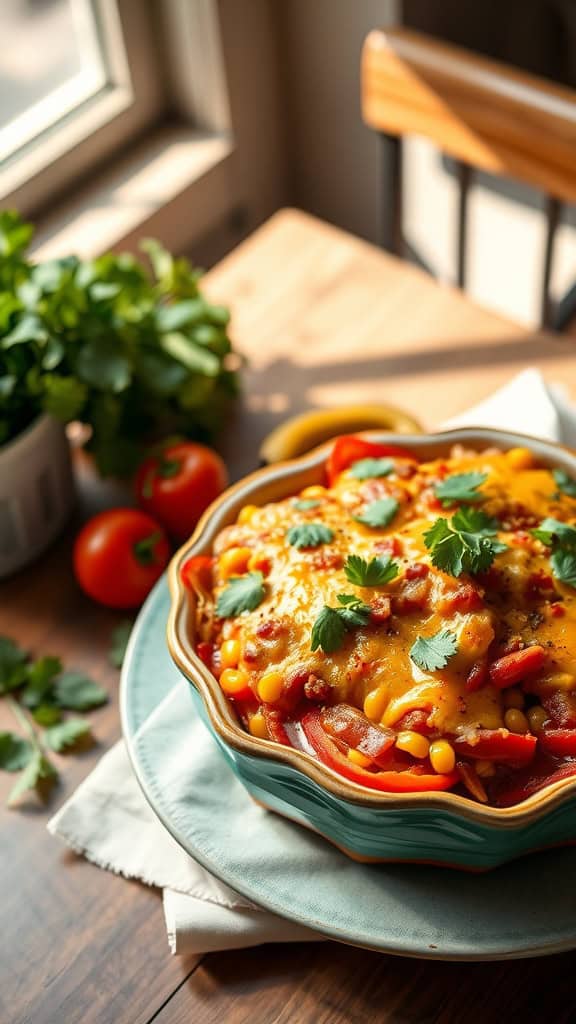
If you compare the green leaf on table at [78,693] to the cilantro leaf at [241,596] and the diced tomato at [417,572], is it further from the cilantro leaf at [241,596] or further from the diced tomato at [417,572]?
the diced tomato at [417,572]

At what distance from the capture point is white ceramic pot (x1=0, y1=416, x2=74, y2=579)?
4.67ft

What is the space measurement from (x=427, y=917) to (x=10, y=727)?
0.56 metres

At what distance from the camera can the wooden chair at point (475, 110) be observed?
1580 millimetres

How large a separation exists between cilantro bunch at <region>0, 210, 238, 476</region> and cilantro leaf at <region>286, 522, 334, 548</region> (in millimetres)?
375

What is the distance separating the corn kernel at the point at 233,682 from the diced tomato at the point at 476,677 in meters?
0.21

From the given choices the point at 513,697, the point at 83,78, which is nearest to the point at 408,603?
the point at 513,697

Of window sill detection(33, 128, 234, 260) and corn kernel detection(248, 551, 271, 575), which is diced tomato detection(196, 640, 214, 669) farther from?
window sill detection(33, 128, 234, 260)

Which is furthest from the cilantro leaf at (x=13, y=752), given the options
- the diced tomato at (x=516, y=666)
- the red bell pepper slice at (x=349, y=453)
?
the diced tomato at (x=516, y=666)

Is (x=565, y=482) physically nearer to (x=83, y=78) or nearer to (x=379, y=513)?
(x=379, y=513)

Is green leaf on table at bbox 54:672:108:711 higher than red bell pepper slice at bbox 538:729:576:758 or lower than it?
lower

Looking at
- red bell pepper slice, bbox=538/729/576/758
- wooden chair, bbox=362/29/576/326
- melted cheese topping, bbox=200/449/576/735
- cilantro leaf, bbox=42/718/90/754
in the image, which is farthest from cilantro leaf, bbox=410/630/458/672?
wooden chair, bbox=362/29/576/326

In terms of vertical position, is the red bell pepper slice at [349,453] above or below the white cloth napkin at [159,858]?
above

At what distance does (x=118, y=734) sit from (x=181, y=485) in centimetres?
33

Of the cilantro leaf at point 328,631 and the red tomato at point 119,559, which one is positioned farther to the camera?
the red tomato at point 119,559
